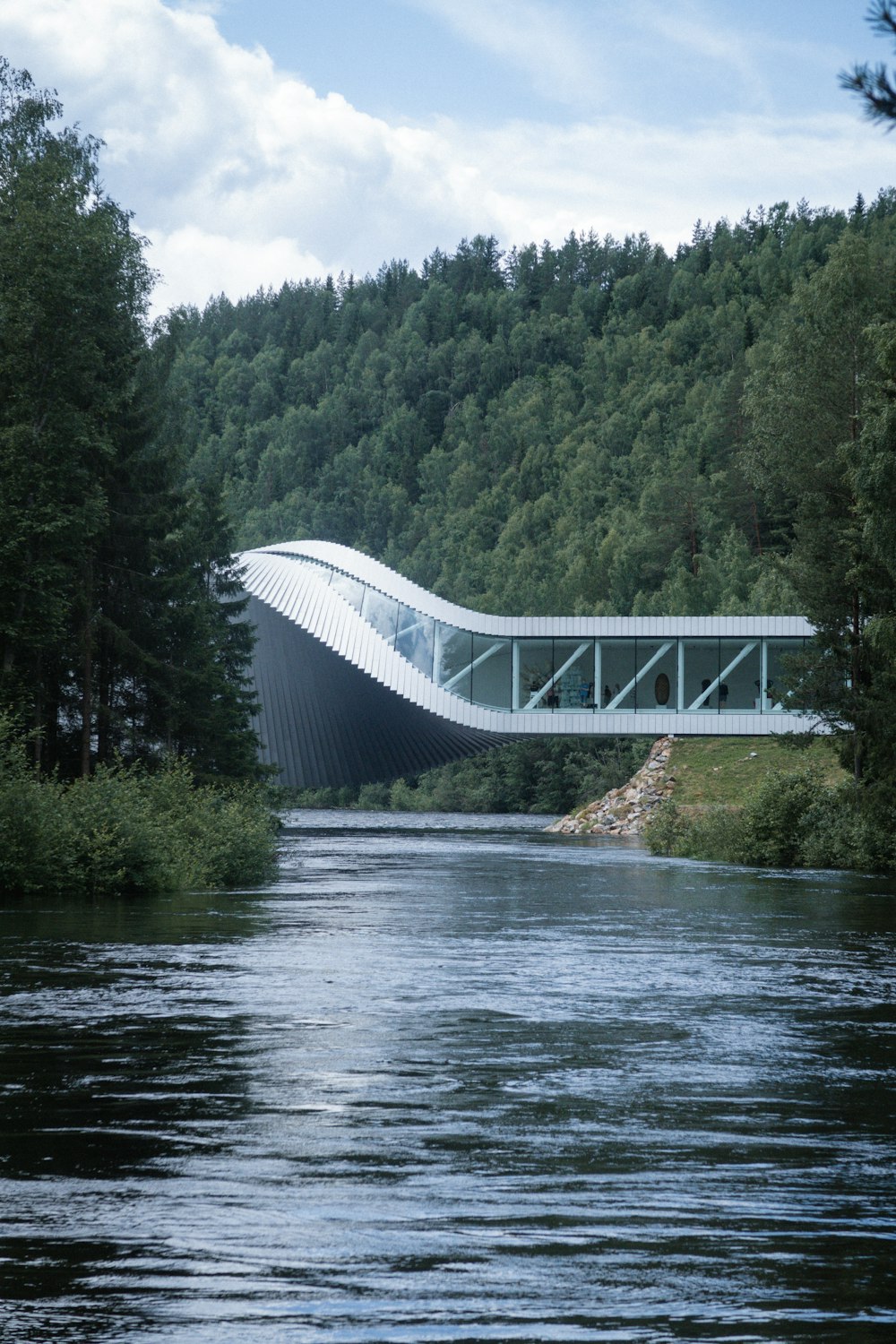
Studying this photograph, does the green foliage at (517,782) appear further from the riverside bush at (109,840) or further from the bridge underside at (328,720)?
the riverside bush at (109,840)

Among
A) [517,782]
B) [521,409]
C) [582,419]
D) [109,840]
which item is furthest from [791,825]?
[521,409]

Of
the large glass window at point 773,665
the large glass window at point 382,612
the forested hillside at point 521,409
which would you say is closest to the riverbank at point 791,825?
the large glass window at point 773,665

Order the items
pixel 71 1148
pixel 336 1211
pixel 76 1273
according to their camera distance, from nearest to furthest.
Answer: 1. pixel 76 1273
2. pixel 336 1211
3. pixel 71 1148

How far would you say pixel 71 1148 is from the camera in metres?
7.59

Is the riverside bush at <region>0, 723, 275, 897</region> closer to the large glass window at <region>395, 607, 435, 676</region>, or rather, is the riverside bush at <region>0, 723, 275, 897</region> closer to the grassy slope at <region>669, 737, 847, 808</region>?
the grassy slope at <region>669, 737, 847, 808</region>

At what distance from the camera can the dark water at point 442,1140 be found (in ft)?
18.1

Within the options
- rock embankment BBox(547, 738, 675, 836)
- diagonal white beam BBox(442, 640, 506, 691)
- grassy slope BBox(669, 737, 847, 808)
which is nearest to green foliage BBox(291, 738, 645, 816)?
rock embankment BBox(547, 738, 675, 836)

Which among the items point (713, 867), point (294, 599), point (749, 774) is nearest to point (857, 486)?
point (713, 867)

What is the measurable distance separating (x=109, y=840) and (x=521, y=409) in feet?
423

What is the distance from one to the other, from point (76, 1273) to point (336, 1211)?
1.14 metres

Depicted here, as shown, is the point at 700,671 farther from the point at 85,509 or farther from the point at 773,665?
the point at 85,509

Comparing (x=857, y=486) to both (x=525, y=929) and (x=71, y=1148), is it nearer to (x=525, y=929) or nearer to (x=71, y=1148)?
(x=525, y=929)

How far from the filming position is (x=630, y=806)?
55.4m

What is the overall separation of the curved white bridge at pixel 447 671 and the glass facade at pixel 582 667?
44mm
